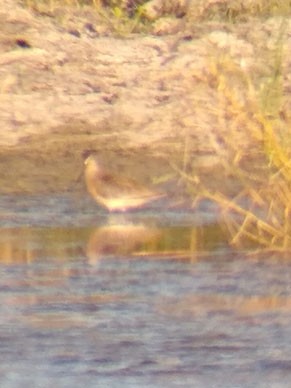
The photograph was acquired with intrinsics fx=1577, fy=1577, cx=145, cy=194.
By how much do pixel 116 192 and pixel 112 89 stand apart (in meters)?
1.98

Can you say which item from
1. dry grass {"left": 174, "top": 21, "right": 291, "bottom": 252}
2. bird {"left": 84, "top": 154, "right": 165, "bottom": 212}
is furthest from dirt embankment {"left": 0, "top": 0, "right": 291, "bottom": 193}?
dry grass {"left": 174, "top": 21, "right": 291, "bottom": 252}

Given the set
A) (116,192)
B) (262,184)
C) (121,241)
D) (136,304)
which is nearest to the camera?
(136,304)

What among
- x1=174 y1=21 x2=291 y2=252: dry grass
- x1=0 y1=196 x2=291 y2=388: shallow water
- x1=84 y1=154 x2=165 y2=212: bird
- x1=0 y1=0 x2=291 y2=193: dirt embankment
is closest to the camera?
x1=0 y1=196 x2=291 y2=388: shallow water

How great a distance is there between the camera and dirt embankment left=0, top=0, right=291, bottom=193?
950cm

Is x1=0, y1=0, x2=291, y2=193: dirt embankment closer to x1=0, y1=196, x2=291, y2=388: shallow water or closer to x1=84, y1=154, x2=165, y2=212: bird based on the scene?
x1=84, y1=154, x2=165, y2=212: bird

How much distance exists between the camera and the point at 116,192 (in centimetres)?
823

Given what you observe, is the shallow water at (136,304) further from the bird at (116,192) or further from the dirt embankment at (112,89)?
the dirt embankment at (112,89)

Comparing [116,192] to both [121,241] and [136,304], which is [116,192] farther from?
[136,304]

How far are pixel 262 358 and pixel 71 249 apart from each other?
202 centimetres

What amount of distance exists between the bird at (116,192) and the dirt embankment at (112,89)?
0.49 meters

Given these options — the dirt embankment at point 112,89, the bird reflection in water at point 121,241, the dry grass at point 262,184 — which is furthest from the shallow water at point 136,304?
the dirt embankment at point 112,89

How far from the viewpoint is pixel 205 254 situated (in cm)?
714

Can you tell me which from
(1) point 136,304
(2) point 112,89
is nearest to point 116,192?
(2) point 112,89

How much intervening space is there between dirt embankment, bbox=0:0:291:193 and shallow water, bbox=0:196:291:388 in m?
1.32
